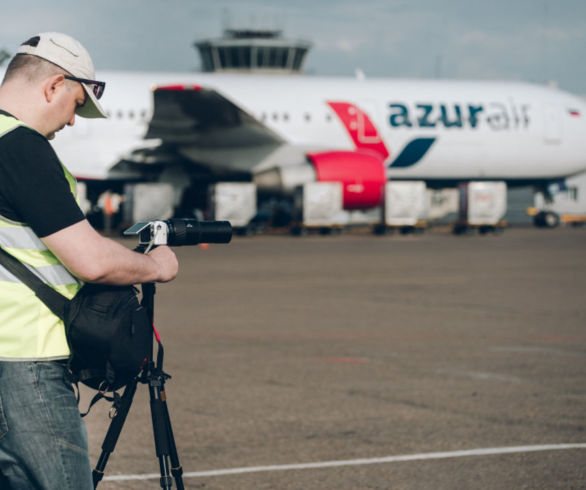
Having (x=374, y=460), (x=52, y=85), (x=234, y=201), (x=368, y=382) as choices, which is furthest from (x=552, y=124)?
(x=52, y=85)

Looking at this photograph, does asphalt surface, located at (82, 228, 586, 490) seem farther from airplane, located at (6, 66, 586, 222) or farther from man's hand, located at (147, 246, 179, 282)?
airplane, located at (6, 66, 586, 222)

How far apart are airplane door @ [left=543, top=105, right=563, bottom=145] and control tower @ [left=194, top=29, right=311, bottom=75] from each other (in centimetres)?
3143

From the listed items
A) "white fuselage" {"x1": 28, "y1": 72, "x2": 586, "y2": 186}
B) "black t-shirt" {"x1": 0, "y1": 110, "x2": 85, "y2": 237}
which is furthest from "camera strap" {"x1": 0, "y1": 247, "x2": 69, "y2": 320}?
"white fuselage" {"x1": 28, "y1": 72, "x2": 586, "y2": 186}

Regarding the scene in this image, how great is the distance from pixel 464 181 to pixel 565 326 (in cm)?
2076

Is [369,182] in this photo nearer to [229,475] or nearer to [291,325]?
[291,325]

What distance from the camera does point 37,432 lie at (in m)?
2.82

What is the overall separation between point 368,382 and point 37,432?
17.8 feet

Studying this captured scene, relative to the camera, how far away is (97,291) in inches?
115

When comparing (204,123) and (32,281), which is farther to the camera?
(204,123)

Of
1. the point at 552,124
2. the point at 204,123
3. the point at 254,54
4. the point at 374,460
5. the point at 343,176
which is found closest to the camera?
the point at 374,460

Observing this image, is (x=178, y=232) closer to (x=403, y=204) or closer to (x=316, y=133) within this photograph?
(x=403, y=204)

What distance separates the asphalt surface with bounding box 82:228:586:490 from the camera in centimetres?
563

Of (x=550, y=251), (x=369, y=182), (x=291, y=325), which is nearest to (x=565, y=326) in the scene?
(x=291, y=325)

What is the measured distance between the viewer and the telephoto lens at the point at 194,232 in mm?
3172
